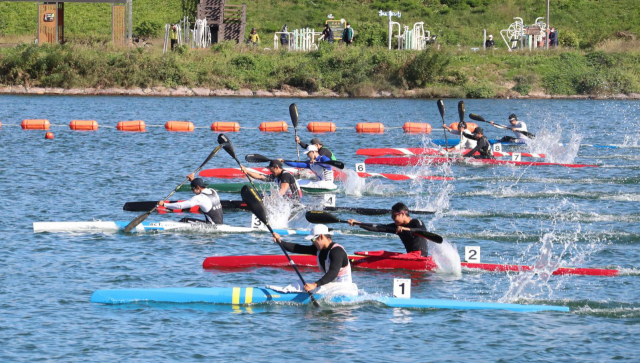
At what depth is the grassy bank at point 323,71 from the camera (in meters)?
58.8

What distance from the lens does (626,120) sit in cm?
4853

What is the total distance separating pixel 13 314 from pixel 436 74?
46648mm

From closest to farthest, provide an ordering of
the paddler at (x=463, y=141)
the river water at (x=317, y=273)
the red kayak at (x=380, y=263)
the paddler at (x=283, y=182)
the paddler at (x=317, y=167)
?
the river water at (x=317, y=273)
the red kayak at (x=380, y=263)
the paddler at (x=283, y=182)
the paddler at (x=317, y=167)
the paddler at (x=463, y=141)

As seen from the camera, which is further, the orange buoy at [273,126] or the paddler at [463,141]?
the orange buoy at [273,126]

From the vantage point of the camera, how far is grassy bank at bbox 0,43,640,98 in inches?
2314

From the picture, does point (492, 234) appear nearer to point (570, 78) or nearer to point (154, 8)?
point (570, 78)

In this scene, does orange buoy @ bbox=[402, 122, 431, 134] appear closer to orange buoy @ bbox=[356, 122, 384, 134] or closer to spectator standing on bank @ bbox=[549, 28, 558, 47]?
orange buoy @ bbox=[356, 122, 384, 134]

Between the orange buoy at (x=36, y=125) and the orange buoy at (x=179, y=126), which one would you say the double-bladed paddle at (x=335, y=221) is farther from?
the orange buoy at (x=36, y=125)

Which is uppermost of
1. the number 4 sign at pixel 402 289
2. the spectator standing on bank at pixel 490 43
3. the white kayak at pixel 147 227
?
the spectator standing on bank at pixel 490 43

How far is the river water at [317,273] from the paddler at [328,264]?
328 mm

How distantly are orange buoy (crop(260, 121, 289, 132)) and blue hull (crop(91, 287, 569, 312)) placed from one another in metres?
27.4

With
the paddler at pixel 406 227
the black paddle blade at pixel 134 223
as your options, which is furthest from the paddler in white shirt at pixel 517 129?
the black paddle blade at pixel 134 223

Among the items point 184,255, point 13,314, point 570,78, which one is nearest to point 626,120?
point 570,78

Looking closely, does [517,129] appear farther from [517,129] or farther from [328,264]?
[328,264]
